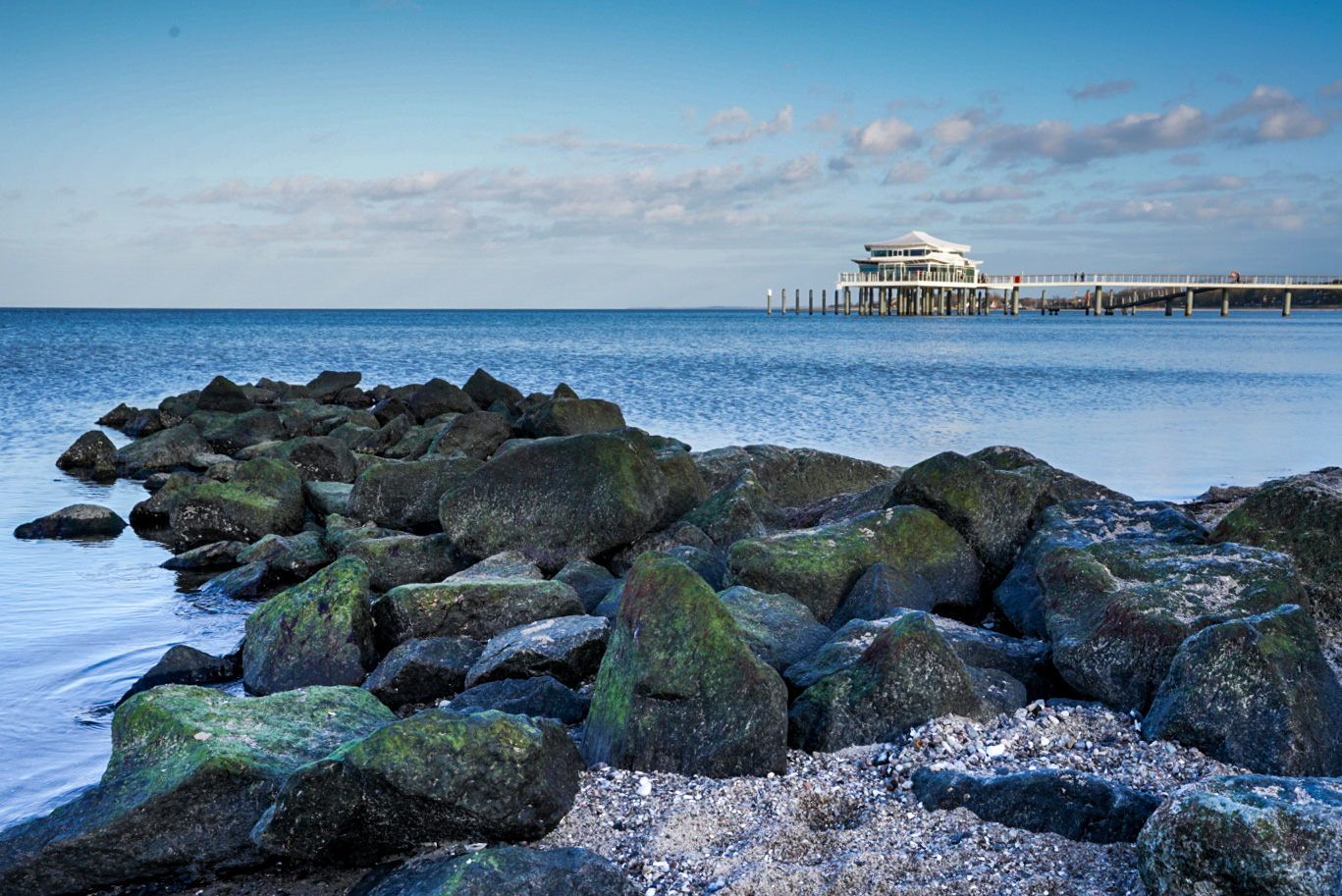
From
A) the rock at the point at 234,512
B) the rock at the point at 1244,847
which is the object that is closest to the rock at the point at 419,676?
the rock at the point at 1244,847

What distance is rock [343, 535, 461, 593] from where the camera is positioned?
9672mm

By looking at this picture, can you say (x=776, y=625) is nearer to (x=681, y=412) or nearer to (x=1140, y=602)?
(x=1140, y=602)

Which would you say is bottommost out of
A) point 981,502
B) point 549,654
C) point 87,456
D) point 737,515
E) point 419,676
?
point 419,676

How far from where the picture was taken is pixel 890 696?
17.9ft

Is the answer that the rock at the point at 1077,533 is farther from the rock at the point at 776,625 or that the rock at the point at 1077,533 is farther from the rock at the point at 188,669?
the rock at the point at 188,669

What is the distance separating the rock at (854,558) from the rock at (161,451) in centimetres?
1513

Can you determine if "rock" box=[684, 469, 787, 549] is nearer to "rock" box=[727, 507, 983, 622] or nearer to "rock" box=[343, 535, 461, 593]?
"rock" box=[727, 507, 983, 622]

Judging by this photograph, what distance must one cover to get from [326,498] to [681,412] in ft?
52.6

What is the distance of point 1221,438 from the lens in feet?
71.8

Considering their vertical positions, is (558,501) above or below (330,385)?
below

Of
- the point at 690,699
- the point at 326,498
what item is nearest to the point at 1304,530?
the point at 690,699

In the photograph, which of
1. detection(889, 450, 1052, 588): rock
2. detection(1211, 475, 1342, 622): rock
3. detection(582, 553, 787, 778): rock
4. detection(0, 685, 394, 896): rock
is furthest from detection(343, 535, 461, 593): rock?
detection(1211, 475, 1342, 622): rock

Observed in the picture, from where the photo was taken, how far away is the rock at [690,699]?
5.10m

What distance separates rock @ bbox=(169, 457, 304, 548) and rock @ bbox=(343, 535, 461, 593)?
316 centimetres
